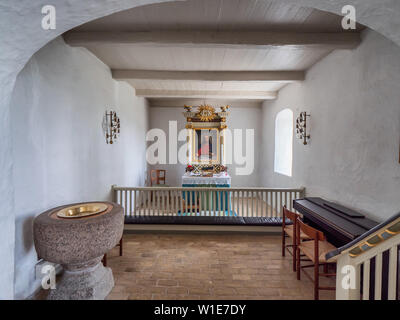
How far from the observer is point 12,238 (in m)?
1.44

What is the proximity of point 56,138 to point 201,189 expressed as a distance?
2349mm

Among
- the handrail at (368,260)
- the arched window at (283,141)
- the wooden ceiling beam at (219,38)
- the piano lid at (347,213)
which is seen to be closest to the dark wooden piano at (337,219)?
the piano lid at (347,213)

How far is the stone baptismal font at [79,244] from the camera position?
6.11ft

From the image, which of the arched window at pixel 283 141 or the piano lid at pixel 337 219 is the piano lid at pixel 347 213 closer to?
the piano lid at pixel 337 219

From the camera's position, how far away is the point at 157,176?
22.2 ft

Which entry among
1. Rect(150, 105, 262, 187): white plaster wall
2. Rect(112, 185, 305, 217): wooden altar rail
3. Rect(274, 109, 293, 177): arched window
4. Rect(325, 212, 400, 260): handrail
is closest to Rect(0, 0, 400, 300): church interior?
Rect(325, 212, 400, 260): handrail

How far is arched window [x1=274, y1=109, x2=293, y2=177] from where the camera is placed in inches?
208

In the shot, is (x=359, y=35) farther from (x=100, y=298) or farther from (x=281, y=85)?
(x=100, y=298)

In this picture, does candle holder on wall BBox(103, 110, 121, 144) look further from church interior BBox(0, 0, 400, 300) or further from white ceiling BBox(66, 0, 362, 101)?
white ceiling BBox(66, 0, 362, 101)

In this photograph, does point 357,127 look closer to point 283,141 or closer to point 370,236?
point 370,236

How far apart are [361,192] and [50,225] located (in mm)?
3380

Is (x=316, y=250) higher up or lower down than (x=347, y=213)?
lower down

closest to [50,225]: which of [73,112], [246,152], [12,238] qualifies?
[12,238]

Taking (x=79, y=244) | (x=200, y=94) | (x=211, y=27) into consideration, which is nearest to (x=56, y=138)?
(x=79, y=244)
